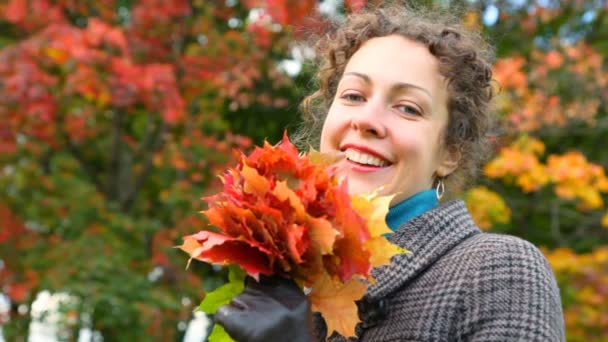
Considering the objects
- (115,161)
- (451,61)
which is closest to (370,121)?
(451,61)

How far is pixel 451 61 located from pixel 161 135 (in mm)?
5570

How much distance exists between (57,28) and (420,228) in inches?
178

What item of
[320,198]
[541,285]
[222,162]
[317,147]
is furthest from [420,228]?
[222,162]

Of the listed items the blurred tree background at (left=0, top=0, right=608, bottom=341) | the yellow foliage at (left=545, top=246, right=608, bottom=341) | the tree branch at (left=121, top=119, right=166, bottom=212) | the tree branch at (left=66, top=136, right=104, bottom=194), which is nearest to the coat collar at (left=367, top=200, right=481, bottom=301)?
the blurred tree background at (left=0, top=0, right=608, bottom=341)

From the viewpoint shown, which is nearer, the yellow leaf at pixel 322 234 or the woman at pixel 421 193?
the yellow leaf at pixel 322 234

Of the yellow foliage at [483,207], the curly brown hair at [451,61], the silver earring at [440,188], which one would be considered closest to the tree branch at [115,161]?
the yellow foliage at [483,207]

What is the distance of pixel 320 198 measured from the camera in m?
1.47

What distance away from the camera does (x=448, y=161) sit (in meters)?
2.05

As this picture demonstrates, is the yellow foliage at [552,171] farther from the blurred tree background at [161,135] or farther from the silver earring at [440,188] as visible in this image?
the silver earring at [440,188]

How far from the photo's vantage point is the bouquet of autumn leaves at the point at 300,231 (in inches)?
56.7

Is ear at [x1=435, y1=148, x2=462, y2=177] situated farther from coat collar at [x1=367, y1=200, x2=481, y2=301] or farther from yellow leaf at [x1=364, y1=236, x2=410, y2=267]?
yellow leaf at [x1=364, y1=236, x2=410, y2=267]

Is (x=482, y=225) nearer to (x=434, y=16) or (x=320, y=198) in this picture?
(x=434, y=16)

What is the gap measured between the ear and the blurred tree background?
3544 millimetres

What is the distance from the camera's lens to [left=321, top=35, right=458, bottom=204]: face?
1.86 m
